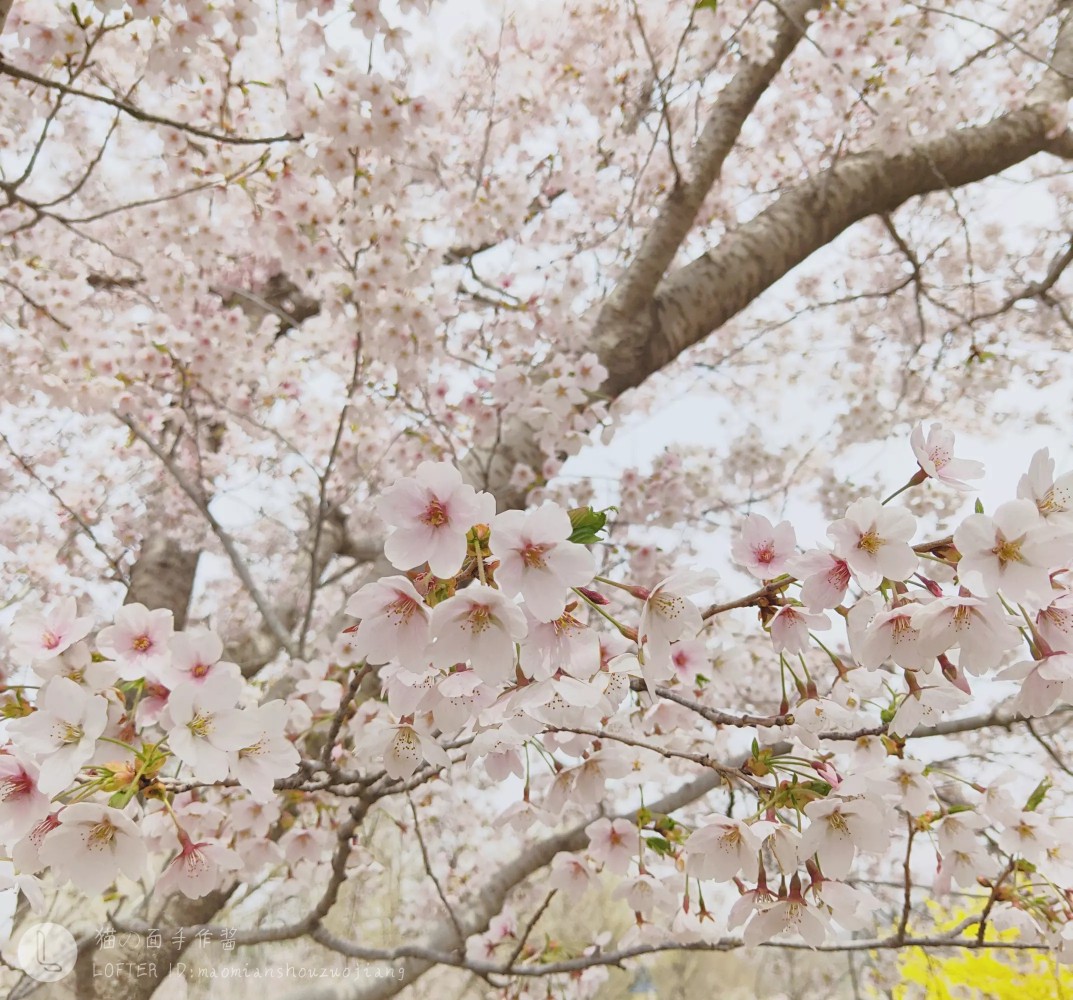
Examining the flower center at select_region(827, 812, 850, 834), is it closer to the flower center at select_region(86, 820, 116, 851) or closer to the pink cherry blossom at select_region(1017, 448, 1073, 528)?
the pink cherry blossom at select_region(1017, 448, 1073, 528)

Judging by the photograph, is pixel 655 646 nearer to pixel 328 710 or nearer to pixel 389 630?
pixel 389 630

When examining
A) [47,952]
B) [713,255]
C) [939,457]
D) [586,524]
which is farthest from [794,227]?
[47,952]

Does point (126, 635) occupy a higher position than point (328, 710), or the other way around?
point (328, 710)

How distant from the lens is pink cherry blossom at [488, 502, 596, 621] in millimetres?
740

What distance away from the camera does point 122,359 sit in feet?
11.1

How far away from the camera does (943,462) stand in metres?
0.95

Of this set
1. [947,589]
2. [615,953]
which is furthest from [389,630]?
[615,953]

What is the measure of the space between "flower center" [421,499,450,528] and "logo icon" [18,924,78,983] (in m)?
2.11

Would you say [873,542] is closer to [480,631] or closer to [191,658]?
[480,631]

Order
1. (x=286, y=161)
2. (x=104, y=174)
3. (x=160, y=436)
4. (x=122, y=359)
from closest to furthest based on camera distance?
(x=286, y=161) < (x=122, y=359) < (x=160, y=436) < (x=104, y=174)

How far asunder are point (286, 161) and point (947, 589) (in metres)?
2.79

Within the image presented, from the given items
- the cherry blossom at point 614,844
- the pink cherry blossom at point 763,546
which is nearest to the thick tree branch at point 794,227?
the cherry blossom at point 614,844

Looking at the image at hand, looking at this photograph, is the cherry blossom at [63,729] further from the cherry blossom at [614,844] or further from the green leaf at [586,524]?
the cherry blossom at [614,844]

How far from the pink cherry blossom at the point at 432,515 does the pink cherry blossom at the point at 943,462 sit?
0.62 metres
